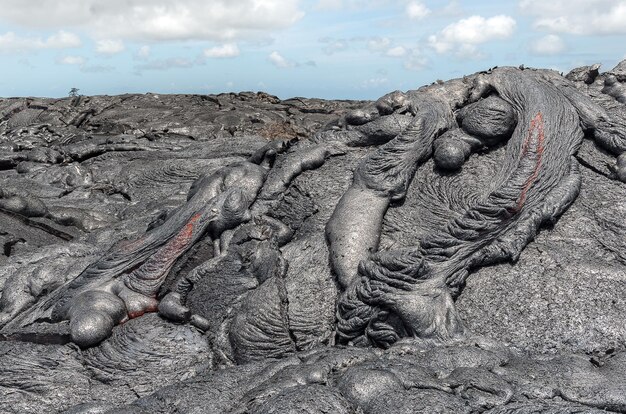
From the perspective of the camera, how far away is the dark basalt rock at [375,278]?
4164mm

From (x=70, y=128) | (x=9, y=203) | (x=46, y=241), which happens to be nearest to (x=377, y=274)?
(x=46, y=241)

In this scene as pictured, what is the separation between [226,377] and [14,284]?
264cm

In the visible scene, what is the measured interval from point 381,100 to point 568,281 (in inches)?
93.8

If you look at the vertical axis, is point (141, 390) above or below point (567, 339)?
below

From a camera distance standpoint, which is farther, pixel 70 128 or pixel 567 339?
pixel 70 128

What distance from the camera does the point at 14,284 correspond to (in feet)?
19.9

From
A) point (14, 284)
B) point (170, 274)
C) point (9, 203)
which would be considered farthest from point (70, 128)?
point (170, 274)

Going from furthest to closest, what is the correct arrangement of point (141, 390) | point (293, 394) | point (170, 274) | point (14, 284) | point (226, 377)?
point (14, 284) < point (170, 274) < point (141, 390) < point (226, 377) < point (293, 394)

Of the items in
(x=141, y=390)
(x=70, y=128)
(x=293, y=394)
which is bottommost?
(x=141, y=390)

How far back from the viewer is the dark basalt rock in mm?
4164

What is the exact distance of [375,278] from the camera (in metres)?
4.86

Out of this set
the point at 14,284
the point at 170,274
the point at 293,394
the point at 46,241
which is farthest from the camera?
the point at 46,241

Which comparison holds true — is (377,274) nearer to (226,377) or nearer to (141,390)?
(226,377)

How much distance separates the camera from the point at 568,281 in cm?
483
